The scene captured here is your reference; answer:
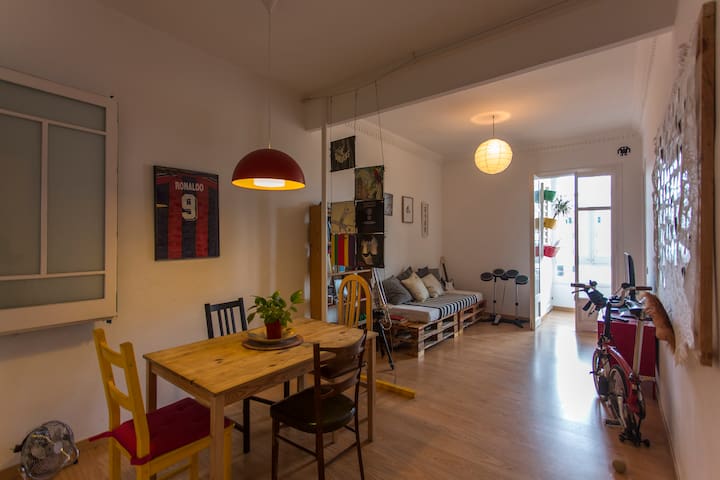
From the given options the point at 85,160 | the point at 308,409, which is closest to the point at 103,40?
the point at 85,160

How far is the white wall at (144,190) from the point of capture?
218cm

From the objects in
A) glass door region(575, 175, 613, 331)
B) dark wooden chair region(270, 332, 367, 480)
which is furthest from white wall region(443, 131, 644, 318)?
dark wooden chair region(270, 332, 367, 480)

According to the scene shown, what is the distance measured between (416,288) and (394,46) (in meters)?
3.31

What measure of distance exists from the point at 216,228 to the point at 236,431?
1692mm

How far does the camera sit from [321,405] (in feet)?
6.26

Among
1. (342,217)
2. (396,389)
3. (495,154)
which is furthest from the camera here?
(495,154)

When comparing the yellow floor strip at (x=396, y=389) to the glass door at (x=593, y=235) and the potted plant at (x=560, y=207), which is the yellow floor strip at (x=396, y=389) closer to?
the glass door at (x=593, y=235)

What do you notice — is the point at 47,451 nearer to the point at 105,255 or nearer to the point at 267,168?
the point at 105,255

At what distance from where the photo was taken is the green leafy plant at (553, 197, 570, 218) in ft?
22.9

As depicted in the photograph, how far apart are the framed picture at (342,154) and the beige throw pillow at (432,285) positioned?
2670mm

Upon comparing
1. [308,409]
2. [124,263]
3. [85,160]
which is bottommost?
[308,409]

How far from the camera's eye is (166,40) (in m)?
2.84

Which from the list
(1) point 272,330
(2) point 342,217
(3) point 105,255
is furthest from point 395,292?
(3) point 105,255

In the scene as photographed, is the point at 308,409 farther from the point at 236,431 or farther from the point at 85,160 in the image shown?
the point at 85,160
